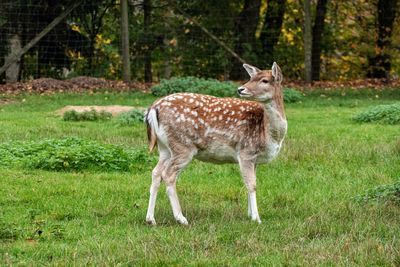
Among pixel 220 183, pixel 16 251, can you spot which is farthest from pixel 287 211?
pixel 16 251

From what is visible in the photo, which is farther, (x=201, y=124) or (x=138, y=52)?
(x=138, y=52)

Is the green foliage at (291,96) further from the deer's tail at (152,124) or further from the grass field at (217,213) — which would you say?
the deer's tail at (152,124)

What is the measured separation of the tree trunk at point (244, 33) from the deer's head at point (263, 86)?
1535 cm

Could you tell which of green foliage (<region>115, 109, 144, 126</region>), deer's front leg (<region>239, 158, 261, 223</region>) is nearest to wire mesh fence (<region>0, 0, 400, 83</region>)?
green foliage (<region>115, 109, 144, 126</region>)

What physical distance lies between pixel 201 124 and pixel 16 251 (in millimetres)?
2396

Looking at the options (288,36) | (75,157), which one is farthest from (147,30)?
(75,157)

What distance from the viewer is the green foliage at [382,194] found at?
8414 mm

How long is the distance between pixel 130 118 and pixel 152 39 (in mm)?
9039

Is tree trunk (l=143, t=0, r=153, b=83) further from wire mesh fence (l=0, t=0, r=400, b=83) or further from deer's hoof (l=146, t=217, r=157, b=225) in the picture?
deer's hoof (l=146, t=217, r=157, b=225)

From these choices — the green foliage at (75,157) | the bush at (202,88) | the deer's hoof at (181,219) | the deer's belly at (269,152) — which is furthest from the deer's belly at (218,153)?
the bush at (202,88)

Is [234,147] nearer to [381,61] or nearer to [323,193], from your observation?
[323,193]

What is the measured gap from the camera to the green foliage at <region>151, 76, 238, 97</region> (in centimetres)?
1956

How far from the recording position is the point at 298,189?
373 inches

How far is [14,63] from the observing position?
74.8ft
